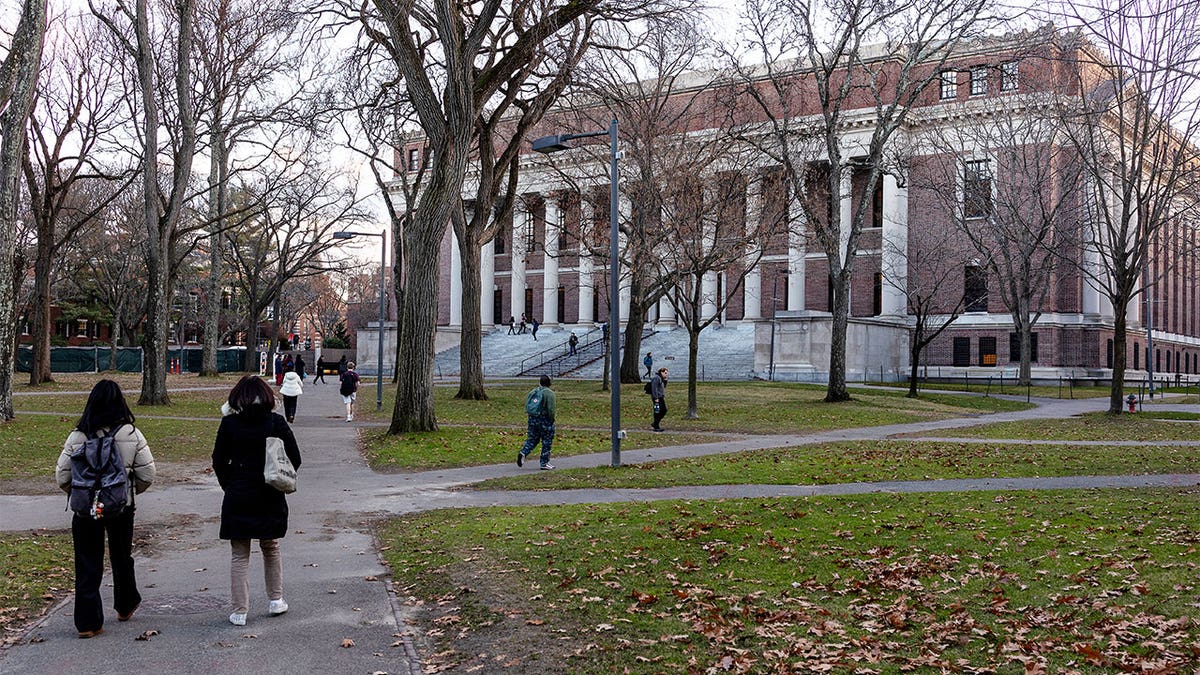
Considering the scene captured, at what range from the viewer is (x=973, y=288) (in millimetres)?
59812

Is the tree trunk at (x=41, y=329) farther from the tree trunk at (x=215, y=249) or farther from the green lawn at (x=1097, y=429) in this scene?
the green lawn at (x=1097, y=429)

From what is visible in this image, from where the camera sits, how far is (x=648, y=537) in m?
10.4

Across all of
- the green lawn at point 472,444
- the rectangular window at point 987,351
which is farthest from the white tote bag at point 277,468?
the rectangular window at point 987,351

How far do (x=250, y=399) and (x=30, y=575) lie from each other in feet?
10.3

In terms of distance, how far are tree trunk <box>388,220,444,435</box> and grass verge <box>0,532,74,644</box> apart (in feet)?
37.1

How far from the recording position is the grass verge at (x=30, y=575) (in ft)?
25.5

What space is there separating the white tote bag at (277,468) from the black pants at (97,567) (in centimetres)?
103

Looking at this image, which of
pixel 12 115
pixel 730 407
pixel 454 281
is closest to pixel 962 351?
pixel 730 407

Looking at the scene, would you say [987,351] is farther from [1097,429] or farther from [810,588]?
[810,588]

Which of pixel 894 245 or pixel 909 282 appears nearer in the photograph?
pixel 909 282

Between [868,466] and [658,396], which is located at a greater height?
[658,396]

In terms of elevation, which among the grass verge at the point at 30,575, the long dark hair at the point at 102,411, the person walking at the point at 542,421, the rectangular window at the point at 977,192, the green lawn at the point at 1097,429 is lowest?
the green lawn at the point at 1097,429

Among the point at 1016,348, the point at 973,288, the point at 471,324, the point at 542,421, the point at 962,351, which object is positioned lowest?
the point at 542,421

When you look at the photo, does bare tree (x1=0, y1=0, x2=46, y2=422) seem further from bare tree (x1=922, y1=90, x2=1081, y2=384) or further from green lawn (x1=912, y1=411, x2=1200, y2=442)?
bare tree (x1=922, y1=90, x2=1081, y2=384)
